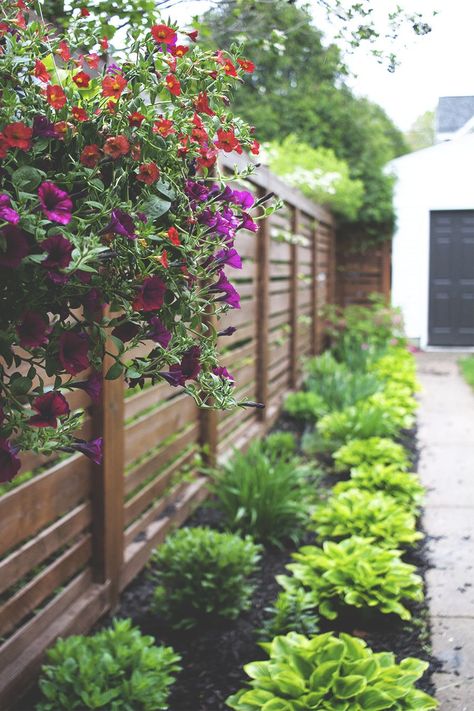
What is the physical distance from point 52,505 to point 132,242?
1.53m

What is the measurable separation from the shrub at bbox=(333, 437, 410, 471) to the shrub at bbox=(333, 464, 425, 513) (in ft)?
1.05

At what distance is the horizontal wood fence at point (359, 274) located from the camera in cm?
1048

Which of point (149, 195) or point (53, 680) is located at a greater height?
point (149, 195)

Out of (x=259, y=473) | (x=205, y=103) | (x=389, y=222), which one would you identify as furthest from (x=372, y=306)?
(x=205, y=103)

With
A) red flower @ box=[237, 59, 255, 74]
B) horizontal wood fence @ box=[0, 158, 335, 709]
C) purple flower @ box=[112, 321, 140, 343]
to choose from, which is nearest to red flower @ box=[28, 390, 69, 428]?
purple flower @ box=[112, 321, 140, 343]

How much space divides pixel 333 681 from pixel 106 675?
660mm

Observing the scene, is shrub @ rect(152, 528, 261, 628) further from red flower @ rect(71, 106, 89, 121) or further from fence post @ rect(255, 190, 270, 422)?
fence post @ rect(255, 190, 270, 422)

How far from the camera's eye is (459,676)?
2080mm

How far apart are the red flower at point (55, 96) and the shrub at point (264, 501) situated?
2565 mm

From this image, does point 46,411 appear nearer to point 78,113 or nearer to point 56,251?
point 56,251

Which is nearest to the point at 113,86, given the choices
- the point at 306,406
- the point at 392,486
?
the point at 392,486

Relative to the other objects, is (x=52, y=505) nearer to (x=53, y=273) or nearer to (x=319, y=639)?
(x=319, y=639)

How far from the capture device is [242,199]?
4.33ft

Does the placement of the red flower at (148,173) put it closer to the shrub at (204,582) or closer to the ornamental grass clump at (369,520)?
the shrub at (204,582)
